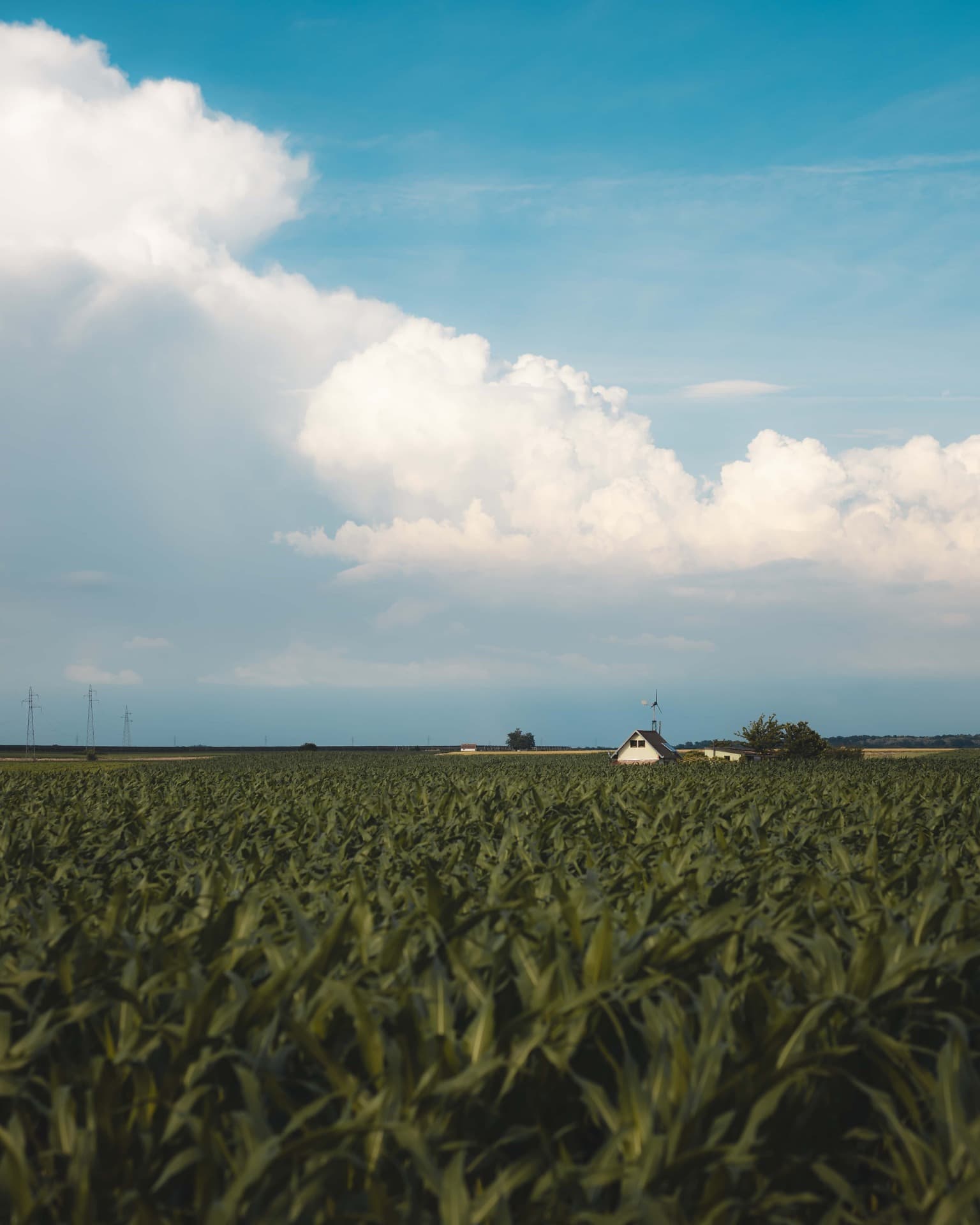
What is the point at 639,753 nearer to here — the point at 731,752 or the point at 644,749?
the point at 644,749

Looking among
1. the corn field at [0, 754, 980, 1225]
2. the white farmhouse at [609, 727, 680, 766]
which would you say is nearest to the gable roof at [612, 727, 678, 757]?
the white farmhouse at [609, 727, 680, 766]

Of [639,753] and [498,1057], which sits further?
Answer: [639,753]

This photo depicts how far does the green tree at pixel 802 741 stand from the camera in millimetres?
99625

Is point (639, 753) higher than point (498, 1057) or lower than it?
lower

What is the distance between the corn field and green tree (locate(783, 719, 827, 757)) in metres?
99.0

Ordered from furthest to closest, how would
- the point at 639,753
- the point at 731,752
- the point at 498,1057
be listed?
1. the point at 731,752
2. the point at 639,753
3. the point at 498,1057

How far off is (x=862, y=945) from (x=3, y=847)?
8492 millimetres

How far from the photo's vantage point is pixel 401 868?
308 inches

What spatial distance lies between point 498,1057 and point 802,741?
342 feet

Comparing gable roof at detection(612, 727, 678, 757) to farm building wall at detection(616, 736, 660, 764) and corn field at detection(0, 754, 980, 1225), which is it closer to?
farm building wall at detection(616, 736, 660, 764)

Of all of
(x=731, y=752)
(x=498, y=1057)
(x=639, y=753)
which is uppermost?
(x=498, y=1057)

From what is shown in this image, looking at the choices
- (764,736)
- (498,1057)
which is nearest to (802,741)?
(764,736)

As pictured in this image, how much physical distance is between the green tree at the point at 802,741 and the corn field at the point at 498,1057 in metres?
99.0

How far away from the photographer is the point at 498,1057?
315 centimetres
